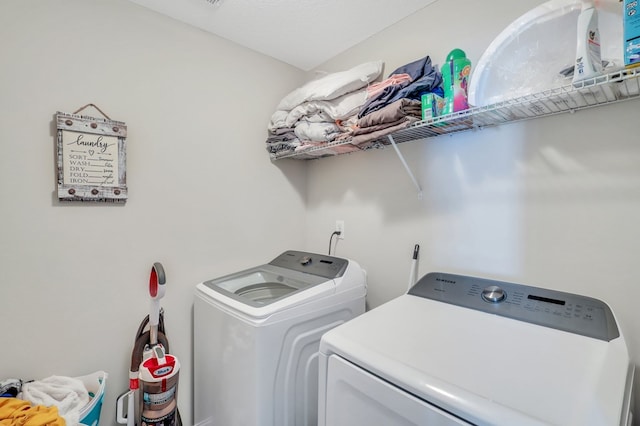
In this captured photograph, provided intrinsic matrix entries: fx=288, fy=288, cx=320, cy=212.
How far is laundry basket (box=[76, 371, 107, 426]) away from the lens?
1226 millimetres

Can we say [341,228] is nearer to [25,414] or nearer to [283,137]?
[283,137]

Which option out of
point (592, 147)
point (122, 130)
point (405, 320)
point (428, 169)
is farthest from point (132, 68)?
point (592, 147)

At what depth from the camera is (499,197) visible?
4.38 feet

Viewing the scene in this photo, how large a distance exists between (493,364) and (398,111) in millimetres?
1037

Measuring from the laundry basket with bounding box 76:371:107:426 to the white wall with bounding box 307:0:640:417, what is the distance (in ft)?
4.83

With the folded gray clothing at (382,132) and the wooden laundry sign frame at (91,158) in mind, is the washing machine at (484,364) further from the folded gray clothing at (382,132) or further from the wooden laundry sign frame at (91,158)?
the wooden laundry sign frame at (91,158)

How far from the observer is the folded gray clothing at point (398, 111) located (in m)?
1.33

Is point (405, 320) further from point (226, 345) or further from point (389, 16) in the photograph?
point (389, 16)

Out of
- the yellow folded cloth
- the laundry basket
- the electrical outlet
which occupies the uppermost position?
the electrical outlet

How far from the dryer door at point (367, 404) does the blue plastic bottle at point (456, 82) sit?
3.55 feet

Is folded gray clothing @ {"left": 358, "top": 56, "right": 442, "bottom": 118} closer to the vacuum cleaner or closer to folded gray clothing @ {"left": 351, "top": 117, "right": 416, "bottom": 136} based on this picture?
folded gray clothing @ {"left": 351, "top": 117, "right": 416, "bottom": 136}

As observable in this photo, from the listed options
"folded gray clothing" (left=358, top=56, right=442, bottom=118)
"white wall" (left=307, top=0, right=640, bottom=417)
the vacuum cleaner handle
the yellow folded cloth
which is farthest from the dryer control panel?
the yellow folded cloth

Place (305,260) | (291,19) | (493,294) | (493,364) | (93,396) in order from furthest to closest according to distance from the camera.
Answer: (305,260), (291,19), (93,396), (493,294), (493,364)

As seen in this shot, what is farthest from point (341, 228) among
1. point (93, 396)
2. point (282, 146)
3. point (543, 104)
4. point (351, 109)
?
point (93, 396)
